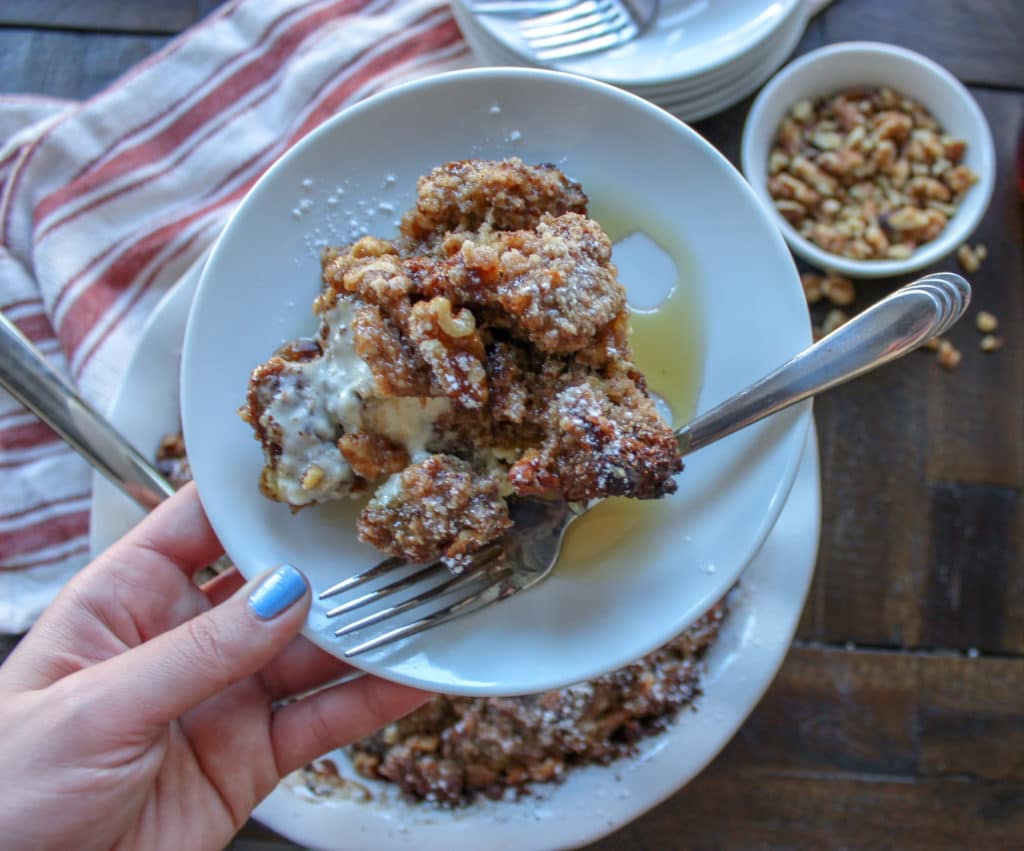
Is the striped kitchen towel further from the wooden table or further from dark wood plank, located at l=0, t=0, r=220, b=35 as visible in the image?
the wooden table

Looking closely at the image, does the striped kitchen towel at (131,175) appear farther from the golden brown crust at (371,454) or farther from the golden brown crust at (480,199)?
the golden brown crust at (371,454)

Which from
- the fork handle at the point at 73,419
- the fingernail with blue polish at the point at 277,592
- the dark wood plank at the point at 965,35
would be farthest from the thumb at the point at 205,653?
the dark wood plank at the point at 965,35

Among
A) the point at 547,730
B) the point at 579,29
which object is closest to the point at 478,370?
the point at 547,730

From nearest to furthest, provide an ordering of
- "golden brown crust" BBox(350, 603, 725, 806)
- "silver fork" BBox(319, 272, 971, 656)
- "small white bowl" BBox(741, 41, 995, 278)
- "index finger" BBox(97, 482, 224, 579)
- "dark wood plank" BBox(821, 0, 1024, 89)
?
"silver fork" BBox(319, 272, 971, 656)
"index finger" BBox(97, 482, 224, 579)
"golden brown crust" BBox(350, 603, 725, 806)
"small white bowl" BBox(741, 41, 995, 278)
"dark wood plank" BBox(821, 0, 1024, 89)

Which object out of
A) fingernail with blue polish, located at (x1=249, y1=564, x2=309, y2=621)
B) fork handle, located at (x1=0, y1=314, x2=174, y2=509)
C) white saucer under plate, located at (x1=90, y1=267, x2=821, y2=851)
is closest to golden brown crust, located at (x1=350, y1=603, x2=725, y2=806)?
white saucer under plate, located at (x1=90, y1=267, x2=821, y2=851)

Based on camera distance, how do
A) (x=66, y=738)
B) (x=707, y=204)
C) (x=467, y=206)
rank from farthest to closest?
(x=707, y=204) → (x=467, y=206) → (x=66, y=738)

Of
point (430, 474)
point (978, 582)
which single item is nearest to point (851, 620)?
point (978, 582)

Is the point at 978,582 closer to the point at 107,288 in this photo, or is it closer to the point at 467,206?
the point at 467,206
